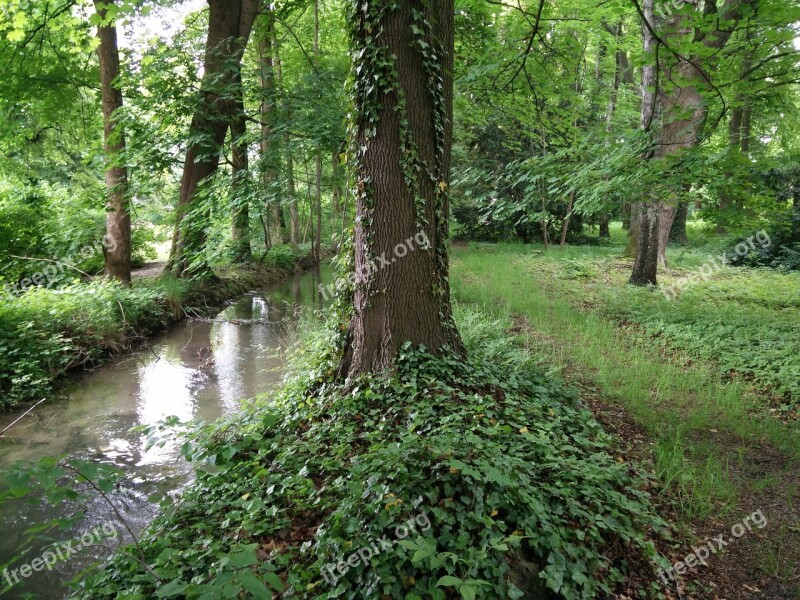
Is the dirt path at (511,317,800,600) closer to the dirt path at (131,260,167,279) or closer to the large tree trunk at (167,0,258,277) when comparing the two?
the large tree trunk at (167,0,258,277)

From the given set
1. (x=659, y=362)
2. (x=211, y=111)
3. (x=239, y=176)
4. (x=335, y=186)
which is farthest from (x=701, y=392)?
(x=335, y=186)

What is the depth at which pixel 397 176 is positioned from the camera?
417 cm

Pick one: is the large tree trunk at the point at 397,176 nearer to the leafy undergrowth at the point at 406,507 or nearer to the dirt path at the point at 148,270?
the leafy undergrowth at the point at 406,507

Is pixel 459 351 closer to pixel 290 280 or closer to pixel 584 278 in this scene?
pixel 584 278

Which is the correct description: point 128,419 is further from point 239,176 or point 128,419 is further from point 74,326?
point 239,176

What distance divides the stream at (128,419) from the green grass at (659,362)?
4.10m

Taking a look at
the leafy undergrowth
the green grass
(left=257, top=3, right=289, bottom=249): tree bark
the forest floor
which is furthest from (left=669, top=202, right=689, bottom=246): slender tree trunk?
the leafy undergrowth

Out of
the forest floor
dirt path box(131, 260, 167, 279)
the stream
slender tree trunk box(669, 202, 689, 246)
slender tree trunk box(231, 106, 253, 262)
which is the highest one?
slender tree trunk box(231, 106, 253, 262)

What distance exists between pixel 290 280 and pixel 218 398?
31.7ft

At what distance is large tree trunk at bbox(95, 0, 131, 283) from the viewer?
898 cm

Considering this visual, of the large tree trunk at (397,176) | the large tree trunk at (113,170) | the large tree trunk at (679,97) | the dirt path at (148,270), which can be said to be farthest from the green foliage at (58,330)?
the large tree trunk at (679,97)

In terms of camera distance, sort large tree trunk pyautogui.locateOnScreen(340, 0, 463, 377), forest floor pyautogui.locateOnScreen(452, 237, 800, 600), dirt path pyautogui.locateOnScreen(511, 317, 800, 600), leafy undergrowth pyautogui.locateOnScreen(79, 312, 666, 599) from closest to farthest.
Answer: leafy undergrowth pyautogui.locateOnScreen(79, 312, 666, 599)
dirt path pyautogui.locateOnScreen(511, 317, 800, 600)
forest floor pyautogui.locateOnScreen(452, 237, 800, 600)
large tree trunk pyautogui.locateOnScreen(340, 0, 463, 377)

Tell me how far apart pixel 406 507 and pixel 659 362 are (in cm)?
503

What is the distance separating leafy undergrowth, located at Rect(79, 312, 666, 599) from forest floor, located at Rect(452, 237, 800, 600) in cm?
46
